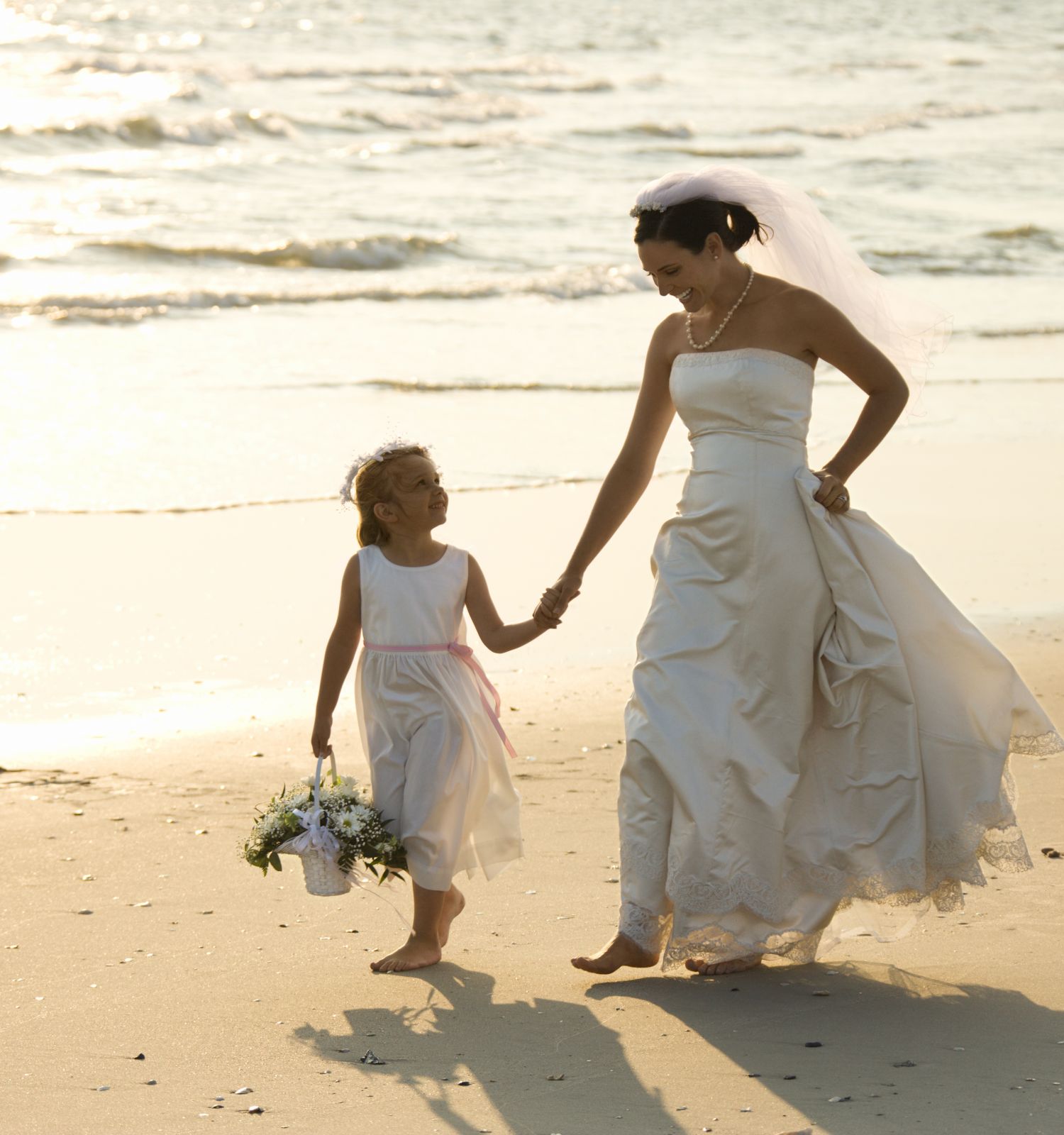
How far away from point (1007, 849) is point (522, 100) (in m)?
31.5

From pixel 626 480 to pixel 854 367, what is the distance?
0.65 metres

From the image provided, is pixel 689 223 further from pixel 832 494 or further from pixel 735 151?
pixel 735 151

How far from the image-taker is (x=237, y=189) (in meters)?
24.2

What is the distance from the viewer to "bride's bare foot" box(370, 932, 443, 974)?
4.16 metres

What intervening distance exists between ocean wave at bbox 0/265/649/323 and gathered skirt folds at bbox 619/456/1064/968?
1273 cm

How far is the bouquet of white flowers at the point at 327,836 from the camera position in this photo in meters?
4.04

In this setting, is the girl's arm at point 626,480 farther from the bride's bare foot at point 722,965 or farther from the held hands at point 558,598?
the bride's bare foot at point 722,965

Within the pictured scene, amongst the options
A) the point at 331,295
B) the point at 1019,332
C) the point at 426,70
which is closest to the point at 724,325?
the point at 1019,332

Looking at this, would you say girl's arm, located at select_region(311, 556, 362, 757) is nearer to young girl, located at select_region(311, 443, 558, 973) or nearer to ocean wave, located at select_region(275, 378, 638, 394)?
young girl, located at select_region(311, 443, 558, 973)

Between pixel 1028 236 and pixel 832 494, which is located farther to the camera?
pixel 1028 236

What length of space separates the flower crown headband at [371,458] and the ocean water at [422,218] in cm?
537

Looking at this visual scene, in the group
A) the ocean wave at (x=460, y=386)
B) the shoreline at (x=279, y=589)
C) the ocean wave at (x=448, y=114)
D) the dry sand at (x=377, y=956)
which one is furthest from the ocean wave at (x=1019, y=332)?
the ocean wave at (x=448, y=114)

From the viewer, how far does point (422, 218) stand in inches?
878

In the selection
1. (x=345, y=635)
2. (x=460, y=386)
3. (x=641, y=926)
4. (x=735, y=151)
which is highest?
(x=735, y=151)
